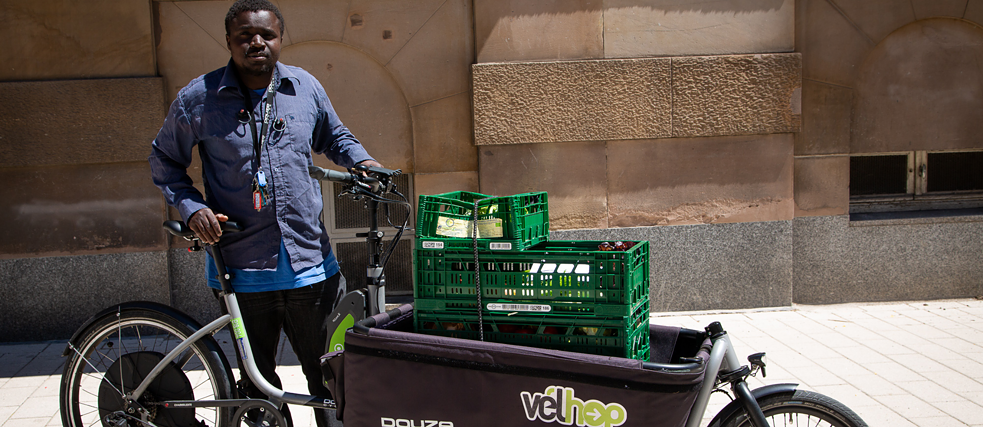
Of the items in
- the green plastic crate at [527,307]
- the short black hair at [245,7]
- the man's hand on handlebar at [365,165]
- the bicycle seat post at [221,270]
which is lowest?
the green plastic crate at [527,307]

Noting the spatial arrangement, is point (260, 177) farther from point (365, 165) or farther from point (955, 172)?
point (955, 172)

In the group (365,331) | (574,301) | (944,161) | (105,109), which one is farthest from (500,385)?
(944,161)

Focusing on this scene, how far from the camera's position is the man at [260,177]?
262 cm

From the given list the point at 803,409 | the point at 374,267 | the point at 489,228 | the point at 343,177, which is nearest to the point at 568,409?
the point at 489,228

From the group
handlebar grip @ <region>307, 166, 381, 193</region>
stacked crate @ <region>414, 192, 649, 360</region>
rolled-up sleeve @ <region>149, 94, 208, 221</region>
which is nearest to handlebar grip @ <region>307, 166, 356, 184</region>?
handlebar grip @ <region>307, 166, 381, 193</region>

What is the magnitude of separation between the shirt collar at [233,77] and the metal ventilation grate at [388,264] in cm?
306

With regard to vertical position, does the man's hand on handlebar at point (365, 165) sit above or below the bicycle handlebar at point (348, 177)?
above

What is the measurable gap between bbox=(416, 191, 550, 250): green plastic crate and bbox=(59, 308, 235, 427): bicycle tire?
1.20 meters

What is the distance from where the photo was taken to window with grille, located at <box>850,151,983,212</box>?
20.0ft

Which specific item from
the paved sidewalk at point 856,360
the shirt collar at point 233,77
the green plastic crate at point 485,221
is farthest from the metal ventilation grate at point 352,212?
the green plastic crate at point 485,221

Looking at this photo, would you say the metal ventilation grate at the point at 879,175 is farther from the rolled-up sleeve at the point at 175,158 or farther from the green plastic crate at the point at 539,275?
the rolled-up sleeve at the point at 175,158

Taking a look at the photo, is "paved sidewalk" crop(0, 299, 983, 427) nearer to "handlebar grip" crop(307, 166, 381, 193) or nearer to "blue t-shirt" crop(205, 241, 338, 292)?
"blue t-shirt" crop(205, 241, 338, 292)

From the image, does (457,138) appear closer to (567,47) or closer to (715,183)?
(567,47)

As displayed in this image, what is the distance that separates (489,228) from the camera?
234 centimetres
